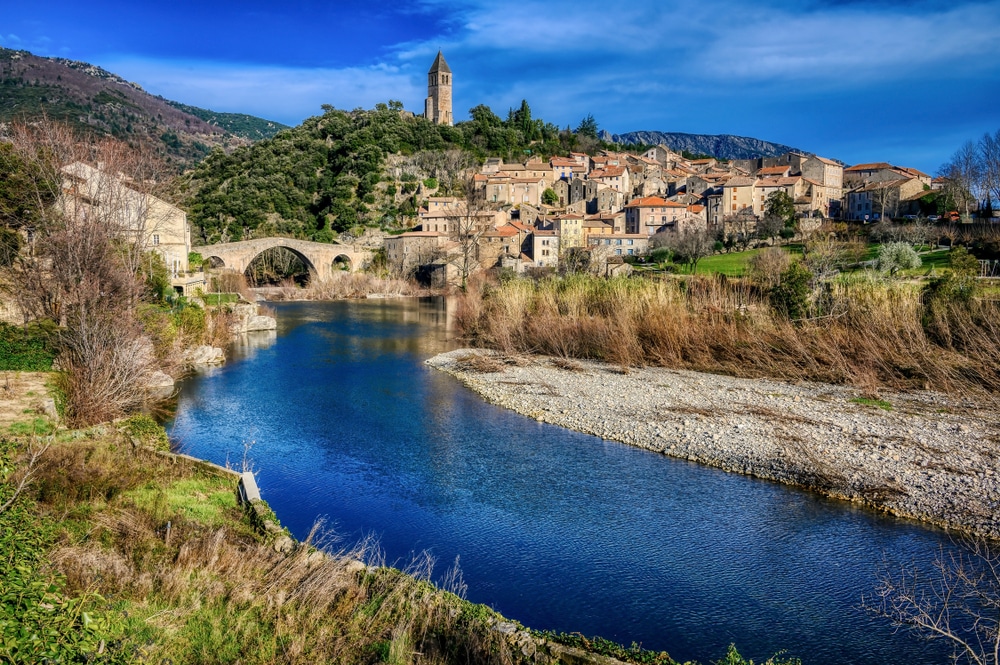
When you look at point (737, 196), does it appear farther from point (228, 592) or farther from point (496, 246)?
point (228, 592)

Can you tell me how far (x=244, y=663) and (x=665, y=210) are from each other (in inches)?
2458

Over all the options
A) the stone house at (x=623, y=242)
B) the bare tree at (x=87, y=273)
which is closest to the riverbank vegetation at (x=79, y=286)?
the bare tree at (x=87, y=273)

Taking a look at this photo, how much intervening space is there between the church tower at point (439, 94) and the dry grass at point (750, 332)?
73.8m

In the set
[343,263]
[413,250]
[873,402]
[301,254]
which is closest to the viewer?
[873,402]

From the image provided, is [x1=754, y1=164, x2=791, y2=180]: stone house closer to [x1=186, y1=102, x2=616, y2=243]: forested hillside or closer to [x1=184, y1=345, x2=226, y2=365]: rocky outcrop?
[x1=186, y1=102, x2=616, y2=243]: forested hillside

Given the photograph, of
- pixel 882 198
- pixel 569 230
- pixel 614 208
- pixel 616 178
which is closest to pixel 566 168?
pixel 616 178

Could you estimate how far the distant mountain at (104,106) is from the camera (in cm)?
7269

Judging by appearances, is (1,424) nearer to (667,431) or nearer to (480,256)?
(667,431)

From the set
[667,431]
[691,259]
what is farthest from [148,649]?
[691,259]

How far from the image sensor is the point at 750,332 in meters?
19.4

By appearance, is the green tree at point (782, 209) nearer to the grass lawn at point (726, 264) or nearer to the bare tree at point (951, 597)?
the grass lawn at point (726, 264)

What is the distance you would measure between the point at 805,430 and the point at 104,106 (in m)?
103

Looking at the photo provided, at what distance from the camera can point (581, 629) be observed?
269 inches

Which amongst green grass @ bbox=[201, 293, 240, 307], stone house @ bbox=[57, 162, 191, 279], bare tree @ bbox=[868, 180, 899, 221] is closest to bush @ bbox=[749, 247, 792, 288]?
stone house @ bbox=[57, 162, 191, 279]
